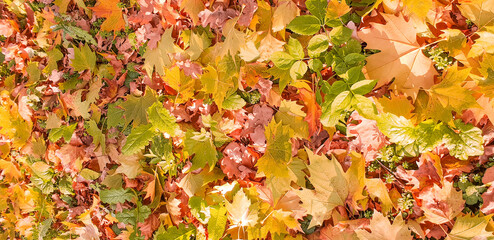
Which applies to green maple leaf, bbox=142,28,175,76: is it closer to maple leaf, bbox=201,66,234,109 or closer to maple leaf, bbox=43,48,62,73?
maple leaf, bbox=201,66,234,109

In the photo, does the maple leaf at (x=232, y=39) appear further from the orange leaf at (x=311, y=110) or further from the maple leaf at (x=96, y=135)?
the maple leaf at (x=96, y=135)

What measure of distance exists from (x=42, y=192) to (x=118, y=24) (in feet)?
3.72

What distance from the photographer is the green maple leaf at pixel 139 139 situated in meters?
1.33

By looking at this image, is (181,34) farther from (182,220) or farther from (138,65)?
(182,220)

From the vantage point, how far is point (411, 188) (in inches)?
37.6

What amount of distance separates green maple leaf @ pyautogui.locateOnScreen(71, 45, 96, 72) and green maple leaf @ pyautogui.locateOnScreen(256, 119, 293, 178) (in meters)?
0.97

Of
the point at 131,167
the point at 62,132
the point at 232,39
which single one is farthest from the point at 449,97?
the point at 62,132

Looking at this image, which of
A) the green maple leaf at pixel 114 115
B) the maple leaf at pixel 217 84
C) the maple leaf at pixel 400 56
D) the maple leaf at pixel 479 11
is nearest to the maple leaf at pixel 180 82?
the maple leaf at pixel 217 84

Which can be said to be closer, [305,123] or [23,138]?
[305,123]

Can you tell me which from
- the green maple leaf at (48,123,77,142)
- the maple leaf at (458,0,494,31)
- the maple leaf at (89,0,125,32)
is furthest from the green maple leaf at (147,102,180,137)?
the maple leaf at (458,0,494,31)

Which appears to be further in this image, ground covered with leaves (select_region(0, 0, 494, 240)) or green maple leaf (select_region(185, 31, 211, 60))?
green maple leaf (select_region(185, 31, 211, 60))

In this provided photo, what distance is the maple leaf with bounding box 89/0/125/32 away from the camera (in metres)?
1.43

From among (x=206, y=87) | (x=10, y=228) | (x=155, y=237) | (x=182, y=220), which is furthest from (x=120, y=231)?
Result: (x=10, y=228)

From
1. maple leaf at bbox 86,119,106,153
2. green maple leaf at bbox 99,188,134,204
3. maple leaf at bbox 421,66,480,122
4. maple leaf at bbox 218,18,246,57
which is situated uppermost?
maple leaf at bbox 218,18,246,57
